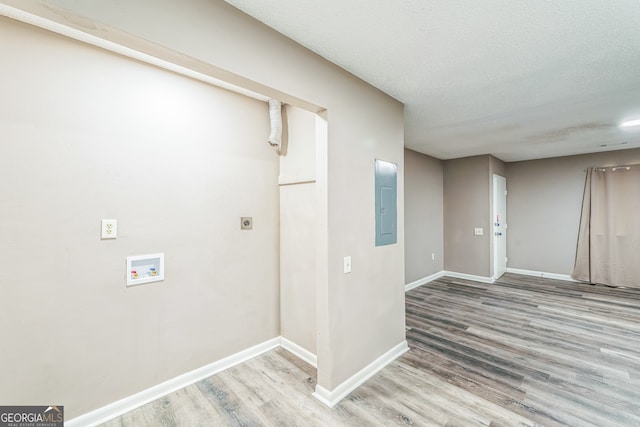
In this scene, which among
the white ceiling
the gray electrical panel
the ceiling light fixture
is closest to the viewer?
the white ceiling

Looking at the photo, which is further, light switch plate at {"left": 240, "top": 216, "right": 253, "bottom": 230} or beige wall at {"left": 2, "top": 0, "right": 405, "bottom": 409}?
light switch plate at {"left": 240, "top": 216, "right": 253, "bottom": 230}

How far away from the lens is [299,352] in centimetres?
266

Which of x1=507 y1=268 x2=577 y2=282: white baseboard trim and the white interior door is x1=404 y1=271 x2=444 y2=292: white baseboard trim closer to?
the white interior door

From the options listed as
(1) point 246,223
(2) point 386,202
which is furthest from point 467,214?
(1) point 246,223

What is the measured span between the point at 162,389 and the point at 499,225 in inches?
242

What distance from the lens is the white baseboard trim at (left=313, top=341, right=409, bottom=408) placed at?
2016mm

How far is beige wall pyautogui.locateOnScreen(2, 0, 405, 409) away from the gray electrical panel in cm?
9

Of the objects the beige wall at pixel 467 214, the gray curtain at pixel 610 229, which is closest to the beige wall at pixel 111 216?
the beige wall at pixel 467 214

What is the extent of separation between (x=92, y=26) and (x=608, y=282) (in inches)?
299

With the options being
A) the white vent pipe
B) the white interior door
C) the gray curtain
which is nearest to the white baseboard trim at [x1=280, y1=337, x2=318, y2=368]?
the white vent pipe

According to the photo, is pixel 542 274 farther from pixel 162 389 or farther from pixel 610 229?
pixel 162 389

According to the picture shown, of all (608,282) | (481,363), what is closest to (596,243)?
(608,282)

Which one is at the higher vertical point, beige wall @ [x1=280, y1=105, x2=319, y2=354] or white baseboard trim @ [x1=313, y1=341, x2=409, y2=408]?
beige wall @ [x1=280, y1=105, x2=319, y2=354]

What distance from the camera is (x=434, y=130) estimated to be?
370cm
